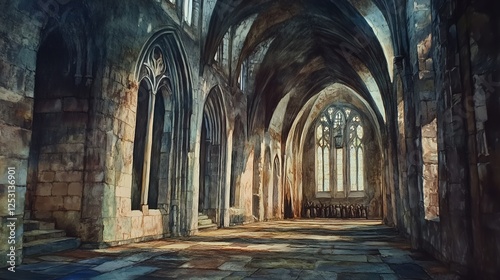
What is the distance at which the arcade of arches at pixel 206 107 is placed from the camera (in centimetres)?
380

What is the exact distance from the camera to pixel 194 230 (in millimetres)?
9875

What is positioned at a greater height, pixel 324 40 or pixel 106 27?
pixel 324 40

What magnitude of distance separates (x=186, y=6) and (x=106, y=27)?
377 cm

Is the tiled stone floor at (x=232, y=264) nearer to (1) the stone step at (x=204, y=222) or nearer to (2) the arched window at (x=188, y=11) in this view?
(1) the stone step at (x=204, y=222)

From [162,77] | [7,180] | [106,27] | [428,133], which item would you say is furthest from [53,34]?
[428,133]

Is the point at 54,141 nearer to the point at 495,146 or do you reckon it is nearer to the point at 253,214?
the point at 495,146

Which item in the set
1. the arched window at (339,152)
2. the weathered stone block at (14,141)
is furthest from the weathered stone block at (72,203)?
the arched window at (339,152)

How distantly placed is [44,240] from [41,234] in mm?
119

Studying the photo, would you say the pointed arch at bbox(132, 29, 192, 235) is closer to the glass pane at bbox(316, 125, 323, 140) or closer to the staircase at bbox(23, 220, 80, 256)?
the staircase at bbox(23, 220, 80, 256)

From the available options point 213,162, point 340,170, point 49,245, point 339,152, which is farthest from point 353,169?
point 49,245

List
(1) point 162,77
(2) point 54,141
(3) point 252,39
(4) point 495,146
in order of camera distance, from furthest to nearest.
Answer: (3) point 252,39 < (1) point 162,77 < (2) point 54,141 < (4) point 495,146

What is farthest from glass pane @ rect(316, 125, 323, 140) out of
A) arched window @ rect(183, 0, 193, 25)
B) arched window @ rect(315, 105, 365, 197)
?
arched window @ rect(183, 0, 193, 25)

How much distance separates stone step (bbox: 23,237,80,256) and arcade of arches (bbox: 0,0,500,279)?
0.82 feet

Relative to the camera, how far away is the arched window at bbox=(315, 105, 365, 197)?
2448 centimetres
